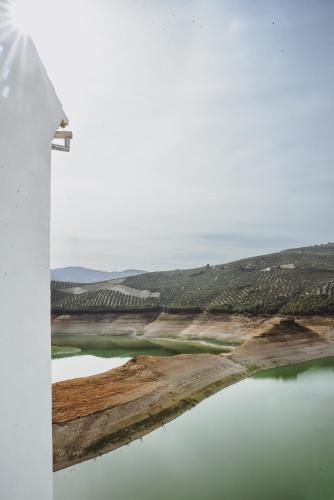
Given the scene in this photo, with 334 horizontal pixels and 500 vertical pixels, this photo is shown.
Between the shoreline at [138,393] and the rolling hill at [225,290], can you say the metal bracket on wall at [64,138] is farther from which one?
the rolling hill at [225,290]

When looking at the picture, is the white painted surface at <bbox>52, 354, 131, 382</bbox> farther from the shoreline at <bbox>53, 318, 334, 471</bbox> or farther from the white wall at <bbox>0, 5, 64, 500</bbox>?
the white wall at <bbox>0, 5, 64, 500</bbox>

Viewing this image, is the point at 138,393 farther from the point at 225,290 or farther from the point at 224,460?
the point at 225,290

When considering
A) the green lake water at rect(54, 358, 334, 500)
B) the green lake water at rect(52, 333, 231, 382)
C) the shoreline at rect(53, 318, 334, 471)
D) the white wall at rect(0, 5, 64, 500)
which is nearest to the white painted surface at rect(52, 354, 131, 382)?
the green lake water at rect(52, 333, 231, 382)

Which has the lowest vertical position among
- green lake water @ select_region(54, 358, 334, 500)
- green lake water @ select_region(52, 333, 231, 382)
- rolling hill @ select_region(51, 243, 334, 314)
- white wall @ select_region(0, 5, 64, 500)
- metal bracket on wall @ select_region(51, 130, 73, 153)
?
green lake water @ select_region(52, 333, 231, 382)

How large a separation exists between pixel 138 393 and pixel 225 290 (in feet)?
132

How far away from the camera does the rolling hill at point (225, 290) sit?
44.5m

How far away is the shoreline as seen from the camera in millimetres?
12898

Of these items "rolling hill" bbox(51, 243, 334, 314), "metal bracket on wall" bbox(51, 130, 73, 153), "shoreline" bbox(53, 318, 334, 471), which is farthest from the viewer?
"rolling hill" bbox(51, 243, 334, 314)

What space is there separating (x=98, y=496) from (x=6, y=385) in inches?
361

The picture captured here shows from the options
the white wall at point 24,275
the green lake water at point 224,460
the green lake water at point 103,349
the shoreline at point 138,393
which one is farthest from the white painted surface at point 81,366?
the white wall at point 24,275

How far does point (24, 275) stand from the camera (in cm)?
289

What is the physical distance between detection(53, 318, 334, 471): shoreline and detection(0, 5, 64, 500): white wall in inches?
407

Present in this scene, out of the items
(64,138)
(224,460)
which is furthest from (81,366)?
(64,138)

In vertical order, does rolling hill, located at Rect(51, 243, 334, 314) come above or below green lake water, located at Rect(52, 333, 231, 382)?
above
